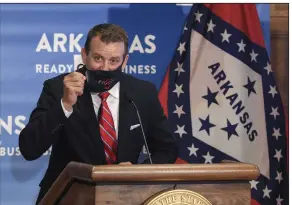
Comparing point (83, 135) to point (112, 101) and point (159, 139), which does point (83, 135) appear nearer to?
point (112, 101)

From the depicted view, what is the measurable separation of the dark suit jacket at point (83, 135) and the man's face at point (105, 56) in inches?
4.5

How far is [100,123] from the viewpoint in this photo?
262 centimetres

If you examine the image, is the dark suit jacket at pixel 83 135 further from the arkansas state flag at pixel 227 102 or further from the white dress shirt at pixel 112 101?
the arkansas state flag at pixel 227 102

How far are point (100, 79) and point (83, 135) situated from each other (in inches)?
9.1

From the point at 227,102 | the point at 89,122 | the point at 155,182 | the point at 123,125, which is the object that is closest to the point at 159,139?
the point at 123,125

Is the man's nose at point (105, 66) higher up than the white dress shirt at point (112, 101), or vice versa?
the man's nose at point (105, 66)

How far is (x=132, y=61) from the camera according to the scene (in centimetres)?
404

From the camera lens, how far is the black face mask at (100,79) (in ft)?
8.58

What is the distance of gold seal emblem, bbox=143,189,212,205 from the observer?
5.81ft

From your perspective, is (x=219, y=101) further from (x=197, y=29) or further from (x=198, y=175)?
(x=198, y=175)

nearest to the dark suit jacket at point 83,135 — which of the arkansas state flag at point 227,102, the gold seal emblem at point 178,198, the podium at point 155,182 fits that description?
the podium at point 155,182

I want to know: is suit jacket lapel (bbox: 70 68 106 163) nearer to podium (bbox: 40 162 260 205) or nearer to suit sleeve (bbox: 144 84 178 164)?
suit sleeve (bbox: 144 84 178 164)

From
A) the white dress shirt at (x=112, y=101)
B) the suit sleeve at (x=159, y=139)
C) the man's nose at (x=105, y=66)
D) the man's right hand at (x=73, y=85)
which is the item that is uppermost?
the man's nose at (x=105, y=66)

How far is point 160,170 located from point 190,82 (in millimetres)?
2392
